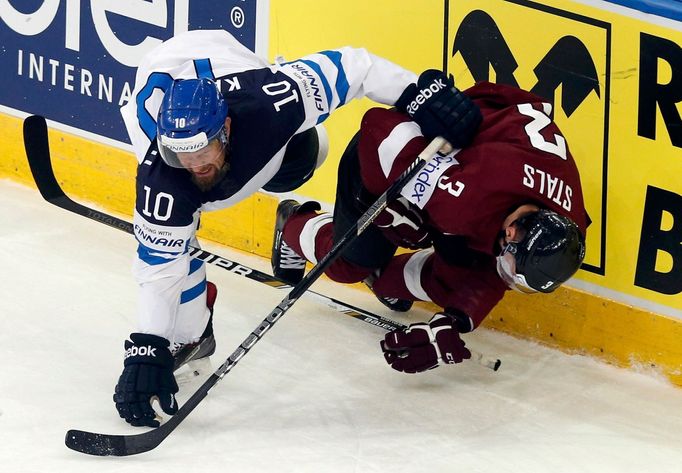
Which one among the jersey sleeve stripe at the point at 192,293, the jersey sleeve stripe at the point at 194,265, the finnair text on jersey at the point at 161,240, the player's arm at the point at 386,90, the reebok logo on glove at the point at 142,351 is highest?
the player's arm at the point at 386,90

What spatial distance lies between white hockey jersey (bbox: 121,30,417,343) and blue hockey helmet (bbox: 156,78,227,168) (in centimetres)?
12

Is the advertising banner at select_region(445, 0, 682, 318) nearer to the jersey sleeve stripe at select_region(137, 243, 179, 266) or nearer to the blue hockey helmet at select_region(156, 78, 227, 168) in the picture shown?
the blue hockey helmet at select_region(156, 78, 227, 168)

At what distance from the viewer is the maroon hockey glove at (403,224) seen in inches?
150

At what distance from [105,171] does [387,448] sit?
83.9 inches

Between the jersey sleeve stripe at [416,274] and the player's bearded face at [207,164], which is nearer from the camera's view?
the player's bearded face at [207,164]

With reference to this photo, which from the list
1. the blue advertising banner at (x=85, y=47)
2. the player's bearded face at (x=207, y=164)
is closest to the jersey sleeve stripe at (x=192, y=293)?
the player's bearded face at (x=207, y=164)

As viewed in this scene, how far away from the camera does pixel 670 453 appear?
3.52 metres

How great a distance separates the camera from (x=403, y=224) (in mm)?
3871

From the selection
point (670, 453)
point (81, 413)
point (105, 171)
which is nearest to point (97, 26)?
point (105, 171)

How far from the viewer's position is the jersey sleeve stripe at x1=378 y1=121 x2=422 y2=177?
144 inches

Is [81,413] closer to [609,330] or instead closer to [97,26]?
[609,330]

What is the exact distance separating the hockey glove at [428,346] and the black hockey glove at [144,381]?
0.68 m

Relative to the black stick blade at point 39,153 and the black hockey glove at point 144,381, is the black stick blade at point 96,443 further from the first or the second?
the black stick blade at point 39,153

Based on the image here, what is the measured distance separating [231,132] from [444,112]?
562 millimetres
